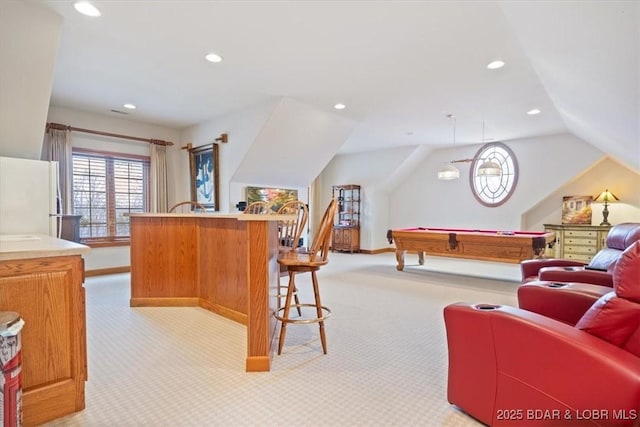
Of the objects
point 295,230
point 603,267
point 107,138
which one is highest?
point 107,138

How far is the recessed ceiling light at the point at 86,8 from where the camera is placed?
2.48 m

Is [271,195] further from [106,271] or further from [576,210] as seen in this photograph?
[576,210]

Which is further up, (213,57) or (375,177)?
(213,57)

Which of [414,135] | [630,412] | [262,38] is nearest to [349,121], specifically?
[414,135]

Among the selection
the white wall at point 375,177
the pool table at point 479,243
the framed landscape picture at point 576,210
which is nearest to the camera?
the pool table at point 479,243

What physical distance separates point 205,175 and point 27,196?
10.6ft

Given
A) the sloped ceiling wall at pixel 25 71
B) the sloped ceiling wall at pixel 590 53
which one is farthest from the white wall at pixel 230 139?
the sloped ceiling wall at pixel 590 53

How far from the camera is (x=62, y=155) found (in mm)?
4906

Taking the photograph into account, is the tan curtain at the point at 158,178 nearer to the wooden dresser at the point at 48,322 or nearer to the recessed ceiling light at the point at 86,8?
the recessed ceiling light at the point at 86,8

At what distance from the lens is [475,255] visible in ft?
16.3

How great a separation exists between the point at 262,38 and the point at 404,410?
3116 millimetres

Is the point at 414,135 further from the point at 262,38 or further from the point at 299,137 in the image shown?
the point at 262,38

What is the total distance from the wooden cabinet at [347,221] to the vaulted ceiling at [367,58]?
3712mm

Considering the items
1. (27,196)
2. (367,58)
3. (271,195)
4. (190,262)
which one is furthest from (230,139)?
(27,196)
